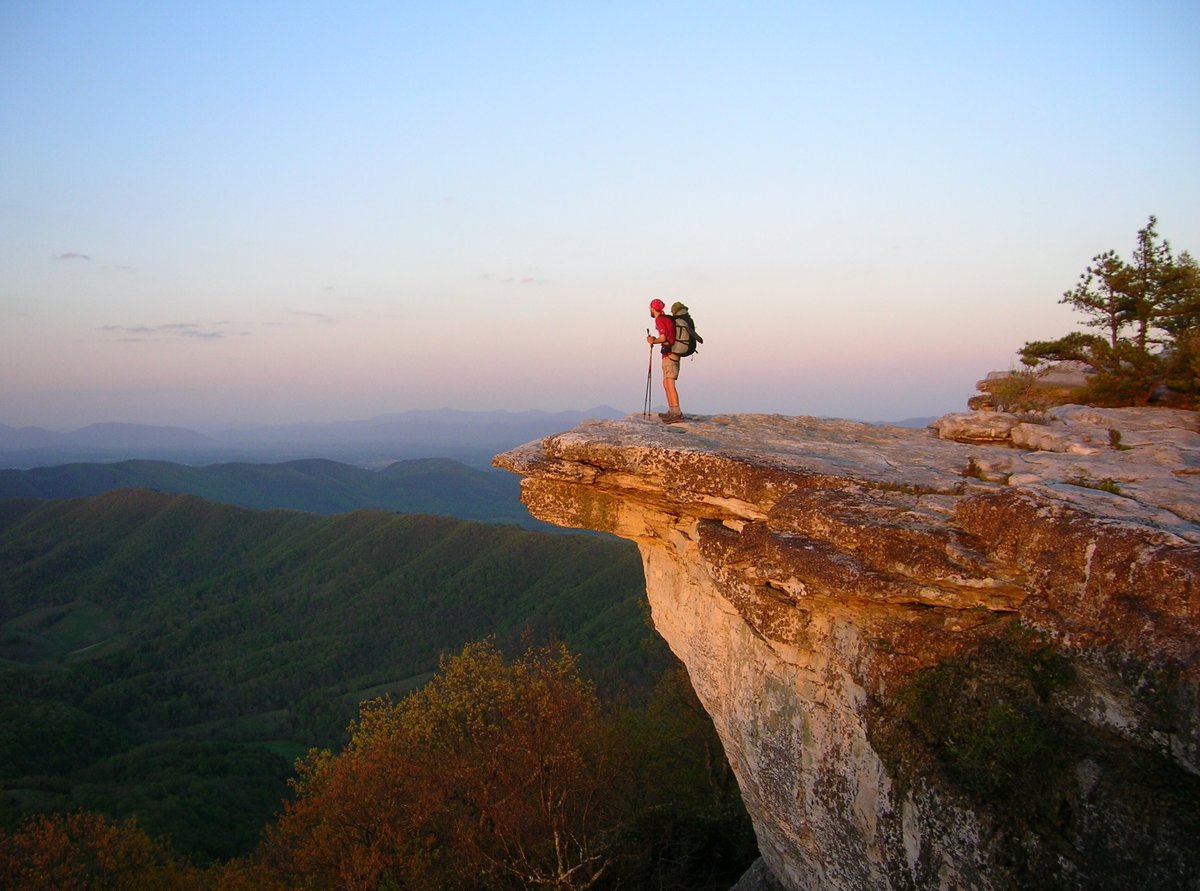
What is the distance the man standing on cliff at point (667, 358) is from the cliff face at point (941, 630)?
916mm

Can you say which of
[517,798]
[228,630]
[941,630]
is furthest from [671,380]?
[228,630]

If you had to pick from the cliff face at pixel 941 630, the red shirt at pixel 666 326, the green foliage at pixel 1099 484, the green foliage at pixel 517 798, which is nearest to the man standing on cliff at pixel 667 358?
the red shirt at pixel 666 326

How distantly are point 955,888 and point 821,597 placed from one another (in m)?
3.90

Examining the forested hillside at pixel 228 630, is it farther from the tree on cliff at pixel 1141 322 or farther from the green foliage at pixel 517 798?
the tree on cliff at pixel 1141 322

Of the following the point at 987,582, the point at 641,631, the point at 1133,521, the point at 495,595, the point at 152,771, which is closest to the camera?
the point at 1133,521

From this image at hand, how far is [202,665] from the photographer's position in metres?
109

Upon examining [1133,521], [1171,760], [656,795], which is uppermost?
[1133,521]

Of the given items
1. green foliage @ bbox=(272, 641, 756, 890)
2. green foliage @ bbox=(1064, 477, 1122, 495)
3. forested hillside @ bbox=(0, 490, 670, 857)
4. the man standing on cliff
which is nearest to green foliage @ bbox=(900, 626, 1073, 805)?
green foliage @ bbox=(1064, 477, 1122, 495)

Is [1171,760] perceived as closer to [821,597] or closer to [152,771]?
[821,597]

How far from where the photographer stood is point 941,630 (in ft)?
30.1

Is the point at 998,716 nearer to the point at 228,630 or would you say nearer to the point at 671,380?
the point at 671,380

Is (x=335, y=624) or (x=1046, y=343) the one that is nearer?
(x=1046, y=343)

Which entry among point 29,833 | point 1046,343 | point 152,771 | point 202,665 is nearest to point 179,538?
point 202,665

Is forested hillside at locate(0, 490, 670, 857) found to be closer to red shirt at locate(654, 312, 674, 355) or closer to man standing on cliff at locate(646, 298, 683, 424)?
man standing on cliff at locate(646, 298, 683, 424)
